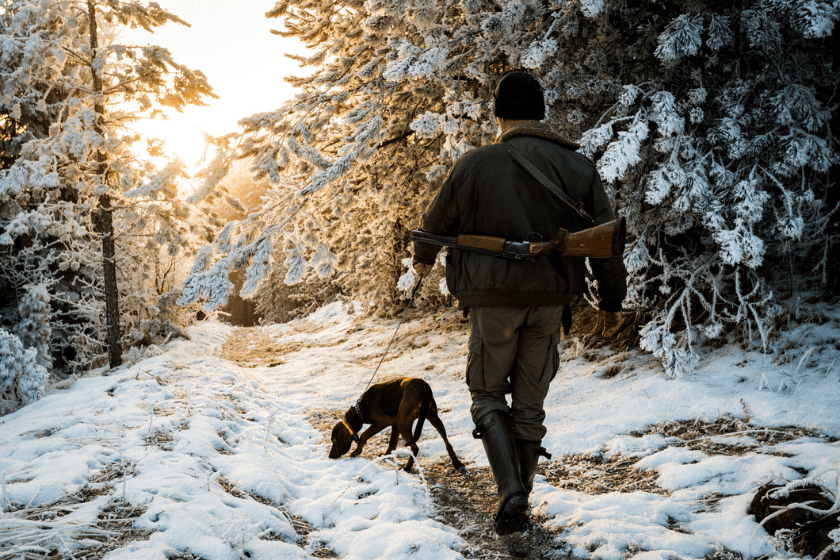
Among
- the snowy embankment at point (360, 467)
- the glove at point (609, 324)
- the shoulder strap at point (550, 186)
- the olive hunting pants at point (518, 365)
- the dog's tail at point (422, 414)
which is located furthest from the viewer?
the glove at point (609, 324)

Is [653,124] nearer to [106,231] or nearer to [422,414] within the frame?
[422,414]

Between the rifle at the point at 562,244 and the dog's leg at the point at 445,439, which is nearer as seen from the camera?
the rifle at the point at 562,244

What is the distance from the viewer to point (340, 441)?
14.1 ft

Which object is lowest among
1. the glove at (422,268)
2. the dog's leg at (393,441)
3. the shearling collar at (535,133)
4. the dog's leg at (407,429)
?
the dog's leg at (393,441)

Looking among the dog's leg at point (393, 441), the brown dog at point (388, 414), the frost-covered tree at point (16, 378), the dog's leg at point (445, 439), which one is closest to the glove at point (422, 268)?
the brown dog at point (388, 414)

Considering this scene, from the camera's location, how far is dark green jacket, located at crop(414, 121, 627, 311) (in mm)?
2680

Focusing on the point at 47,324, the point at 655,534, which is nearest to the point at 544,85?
the point at 655,534

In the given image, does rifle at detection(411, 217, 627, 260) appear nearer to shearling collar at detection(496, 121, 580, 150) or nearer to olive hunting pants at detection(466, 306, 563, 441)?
olive hunting pants at detection(466, 306, 563, 441)

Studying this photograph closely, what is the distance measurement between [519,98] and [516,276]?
114cm

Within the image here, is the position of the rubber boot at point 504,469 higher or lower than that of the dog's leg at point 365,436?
higher

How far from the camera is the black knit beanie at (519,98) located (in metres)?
2.93

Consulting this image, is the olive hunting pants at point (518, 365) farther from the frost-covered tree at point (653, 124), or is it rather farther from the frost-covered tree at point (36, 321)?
the frost-covered tree at point (36, 321)

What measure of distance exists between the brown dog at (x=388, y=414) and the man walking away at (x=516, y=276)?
1.18m

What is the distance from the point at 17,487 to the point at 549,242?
3.18 meters
